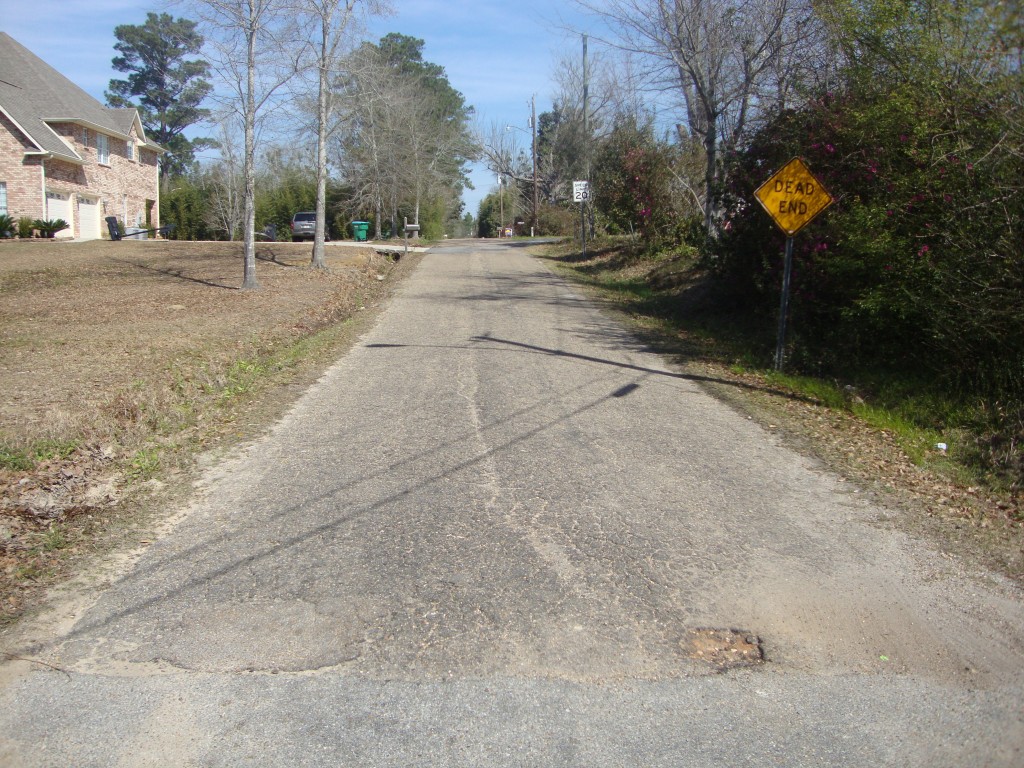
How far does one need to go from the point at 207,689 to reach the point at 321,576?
117cm

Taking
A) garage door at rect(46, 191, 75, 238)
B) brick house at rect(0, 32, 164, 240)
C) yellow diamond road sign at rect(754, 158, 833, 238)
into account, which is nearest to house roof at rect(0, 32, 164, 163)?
brick house at rect(0, 32, 164, 240)

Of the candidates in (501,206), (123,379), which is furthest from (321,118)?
(501,206)

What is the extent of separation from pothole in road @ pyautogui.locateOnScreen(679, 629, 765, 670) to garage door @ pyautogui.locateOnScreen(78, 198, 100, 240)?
1515 inches

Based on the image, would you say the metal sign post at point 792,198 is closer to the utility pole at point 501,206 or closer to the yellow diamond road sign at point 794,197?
the yellow diamond road sign at point 794,197

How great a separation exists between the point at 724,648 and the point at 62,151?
36.9 m

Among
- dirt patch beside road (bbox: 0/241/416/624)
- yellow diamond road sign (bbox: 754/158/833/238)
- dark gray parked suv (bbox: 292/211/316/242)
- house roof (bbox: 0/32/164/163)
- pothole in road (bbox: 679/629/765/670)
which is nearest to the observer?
pothole in road (bbox: 679/629/765/670)

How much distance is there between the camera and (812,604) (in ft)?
15.2

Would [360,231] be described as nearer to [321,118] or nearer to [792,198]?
[321,118]

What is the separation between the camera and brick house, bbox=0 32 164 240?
106ft

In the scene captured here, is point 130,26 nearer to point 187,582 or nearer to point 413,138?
point 413,138

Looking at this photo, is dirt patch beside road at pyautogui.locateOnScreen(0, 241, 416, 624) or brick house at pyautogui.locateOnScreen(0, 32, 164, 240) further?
brick house at pyautogui.locateOnScreen(0, 32, 164, 240)

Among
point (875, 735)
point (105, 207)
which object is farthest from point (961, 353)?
point (105, 207)

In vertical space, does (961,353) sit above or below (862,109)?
below

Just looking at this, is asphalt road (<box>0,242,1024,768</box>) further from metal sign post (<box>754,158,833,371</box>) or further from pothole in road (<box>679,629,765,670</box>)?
metal sign post (<box>754,158,833,371</box>)
